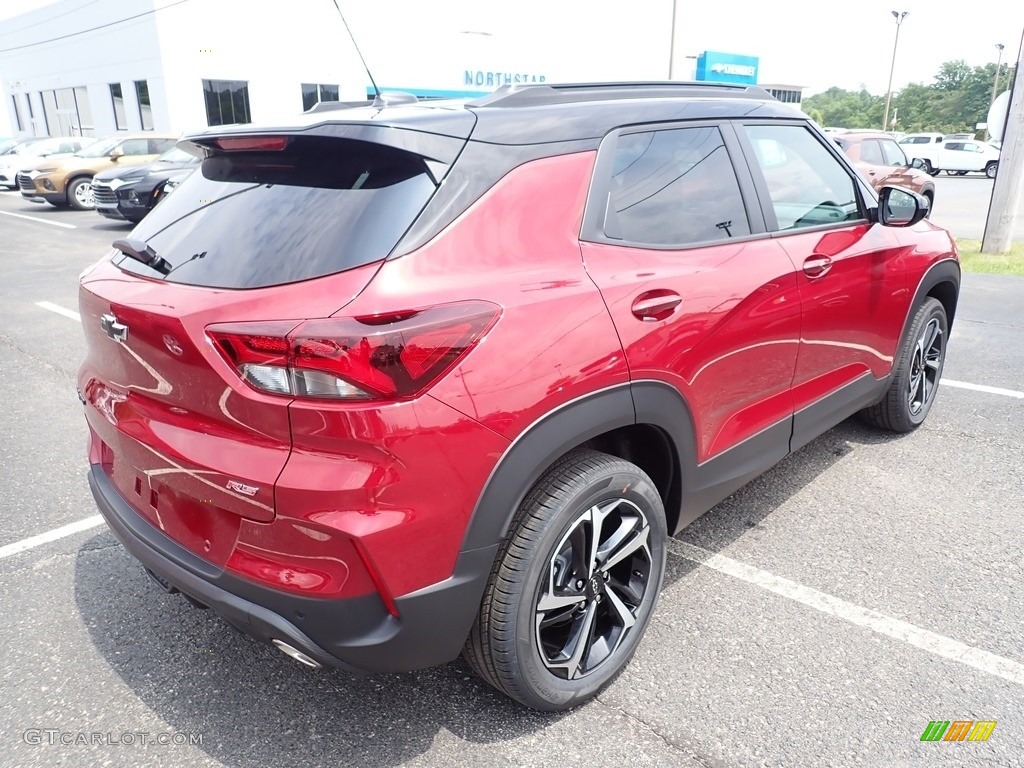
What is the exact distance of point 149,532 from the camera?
2193mm

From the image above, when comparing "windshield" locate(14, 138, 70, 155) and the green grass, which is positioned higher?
"windshield" locate(14, 138, 70, 155)

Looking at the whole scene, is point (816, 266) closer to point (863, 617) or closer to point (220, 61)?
point (863, 617)

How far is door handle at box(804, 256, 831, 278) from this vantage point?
116 inches

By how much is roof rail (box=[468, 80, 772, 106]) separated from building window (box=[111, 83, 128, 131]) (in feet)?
122

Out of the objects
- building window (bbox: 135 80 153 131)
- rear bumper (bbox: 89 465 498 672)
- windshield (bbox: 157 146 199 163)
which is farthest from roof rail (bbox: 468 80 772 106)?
building window (bbox: 135 80 153 131)

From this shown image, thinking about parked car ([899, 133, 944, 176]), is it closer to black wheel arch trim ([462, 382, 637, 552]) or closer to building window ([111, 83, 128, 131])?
building window ([111, 83, 128, 131])

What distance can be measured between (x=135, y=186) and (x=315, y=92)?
23.3 metres

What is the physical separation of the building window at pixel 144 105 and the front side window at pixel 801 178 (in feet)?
113

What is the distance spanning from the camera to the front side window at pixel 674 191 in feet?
7.81

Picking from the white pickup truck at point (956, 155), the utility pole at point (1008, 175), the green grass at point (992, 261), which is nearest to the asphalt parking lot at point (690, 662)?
the green grass at point (992, 261)

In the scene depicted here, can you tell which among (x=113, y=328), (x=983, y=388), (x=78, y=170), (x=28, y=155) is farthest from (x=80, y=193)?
(x=983, y=388)

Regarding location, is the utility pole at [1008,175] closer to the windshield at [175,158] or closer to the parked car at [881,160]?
the parked car at [881,160]

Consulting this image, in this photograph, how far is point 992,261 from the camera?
9820 mm

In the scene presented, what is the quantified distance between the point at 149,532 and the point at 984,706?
8.23ft
